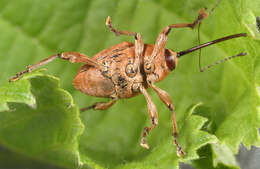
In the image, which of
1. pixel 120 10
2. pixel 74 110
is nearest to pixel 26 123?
pixel 74 110

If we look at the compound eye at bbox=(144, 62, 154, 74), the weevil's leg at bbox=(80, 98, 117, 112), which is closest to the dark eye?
the compound eye at bbox=(144, 62, 154, 74)

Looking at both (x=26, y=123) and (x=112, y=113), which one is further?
(x=112, y=113)

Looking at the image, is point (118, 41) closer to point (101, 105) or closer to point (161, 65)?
point (161, 65)

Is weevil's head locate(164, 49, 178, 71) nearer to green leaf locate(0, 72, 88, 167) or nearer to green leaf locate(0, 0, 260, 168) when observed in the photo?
green leaf locate(0, 0, 260, 168)

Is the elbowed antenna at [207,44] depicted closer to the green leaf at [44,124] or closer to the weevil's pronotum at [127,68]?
the weevil's pronotum at [127,68]

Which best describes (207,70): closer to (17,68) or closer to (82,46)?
(82,46)

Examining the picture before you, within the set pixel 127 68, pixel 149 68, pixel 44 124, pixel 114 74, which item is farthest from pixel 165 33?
pixel 44 124
